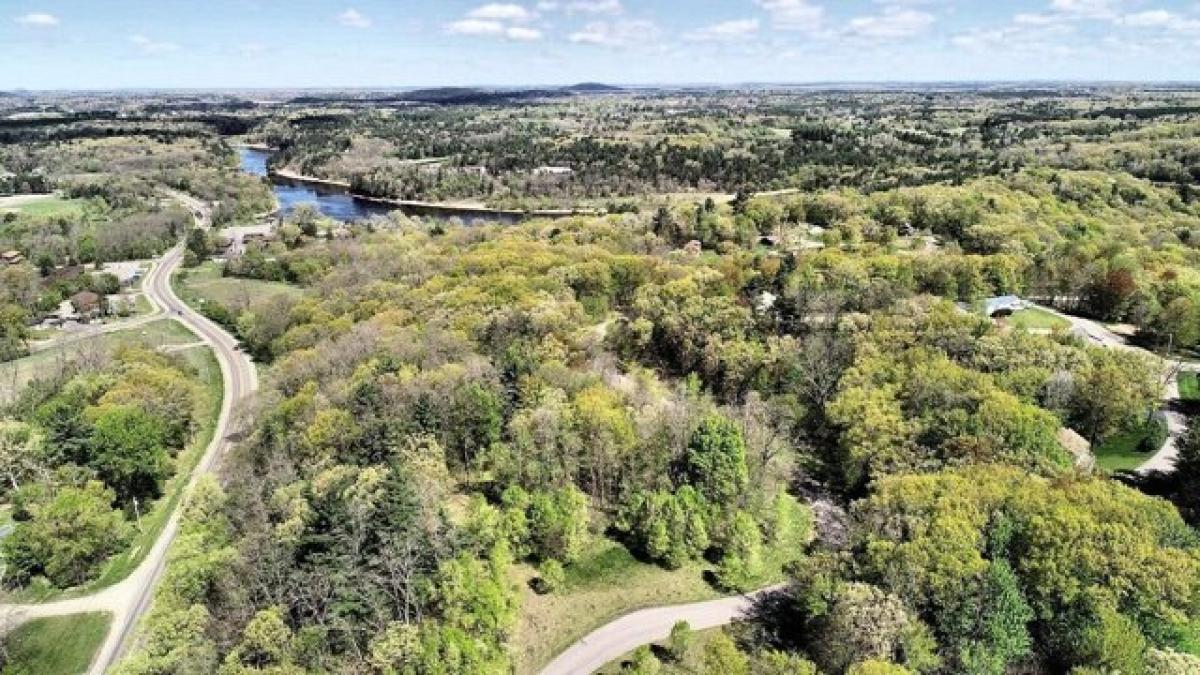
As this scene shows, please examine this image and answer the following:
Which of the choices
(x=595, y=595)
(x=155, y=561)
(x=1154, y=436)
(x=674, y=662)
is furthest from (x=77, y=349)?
(x=1154, y=436)

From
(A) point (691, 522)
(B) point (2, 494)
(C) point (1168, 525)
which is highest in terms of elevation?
(C) point (1168, 525)

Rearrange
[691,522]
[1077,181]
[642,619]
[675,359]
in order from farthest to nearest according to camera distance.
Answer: [1077,181] → [675,359] → [691,522] → [642,619]

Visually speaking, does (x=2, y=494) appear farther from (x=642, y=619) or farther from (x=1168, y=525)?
(x=1168, y=525)

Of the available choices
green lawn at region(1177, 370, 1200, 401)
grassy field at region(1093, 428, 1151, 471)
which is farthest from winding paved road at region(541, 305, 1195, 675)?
green lawn at region(1177, 370, 1200, 401)

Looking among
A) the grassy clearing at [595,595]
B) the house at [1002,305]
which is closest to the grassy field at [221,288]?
the grassy clearing at [595,595]

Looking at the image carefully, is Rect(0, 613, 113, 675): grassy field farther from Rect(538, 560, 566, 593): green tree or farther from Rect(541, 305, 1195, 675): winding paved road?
Rect(541, 305, 1195, 675): winding paved road

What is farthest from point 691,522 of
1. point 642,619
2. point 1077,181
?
point 1077,181
